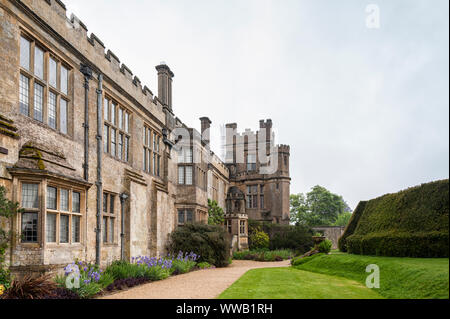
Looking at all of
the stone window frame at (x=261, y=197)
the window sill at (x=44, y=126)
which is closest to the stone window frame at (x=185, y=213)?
A: the window sill at (x=44, y=126)

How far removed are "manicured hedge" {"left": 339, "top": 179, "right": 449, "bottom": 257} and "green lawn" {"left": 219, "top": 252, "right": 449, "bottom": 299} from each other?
17.6 inches

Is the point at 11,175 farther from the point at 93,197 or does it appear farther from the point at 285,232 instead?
the point at 285,232

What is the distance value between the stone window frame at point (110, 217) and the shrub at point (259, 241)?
67.9ft

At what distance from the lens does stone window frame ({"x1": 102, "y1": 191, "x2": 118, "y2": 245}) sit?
15070 mm

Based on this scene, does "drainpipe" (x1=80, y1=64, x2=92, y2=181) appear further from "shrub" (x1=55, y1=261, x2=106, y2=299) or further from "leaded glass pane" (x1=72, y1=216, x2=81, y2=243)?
"shrub" (x1=55, y1=261, x2=106, y2=299)

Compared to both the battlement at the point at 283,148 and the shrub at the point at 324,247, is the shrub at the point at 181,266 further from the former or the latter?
the battlement at the point at 283,148

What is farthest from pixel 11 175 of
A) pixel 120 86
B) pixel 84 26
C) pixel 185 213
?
pixel 185 213

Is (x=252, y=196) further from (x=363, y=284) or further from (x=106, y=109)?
(x=363, y=284)

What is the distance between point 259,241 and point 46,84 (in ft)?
85.7

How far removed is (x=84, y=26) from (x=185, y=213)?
12.7m

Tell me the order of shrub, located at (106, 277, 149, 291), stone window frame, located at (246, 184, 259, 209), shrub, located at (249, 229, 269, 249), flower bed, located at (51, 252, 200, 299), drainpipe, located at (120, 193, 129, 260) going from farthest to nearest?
1. stone window frame, located at (246, 184, 259, 209)
2. shrub, located at (249, 229, 269, 249)
3. drainpipe, located at (120, 193, 129, 260)
4. shrub, located at (106, 277, 149, 291)
5. flower bed, located at (51, 252, 200, 299)

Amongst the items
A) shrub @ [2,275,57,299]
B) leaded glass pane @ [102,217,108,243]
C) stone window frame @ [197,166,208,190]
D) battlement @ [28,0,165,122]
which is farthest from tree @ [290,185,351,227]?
shrub @ [2,275,57,299]

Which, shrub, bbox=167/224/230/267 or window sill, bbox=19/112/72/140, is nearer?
window sill, bbox=19/112/72/140
